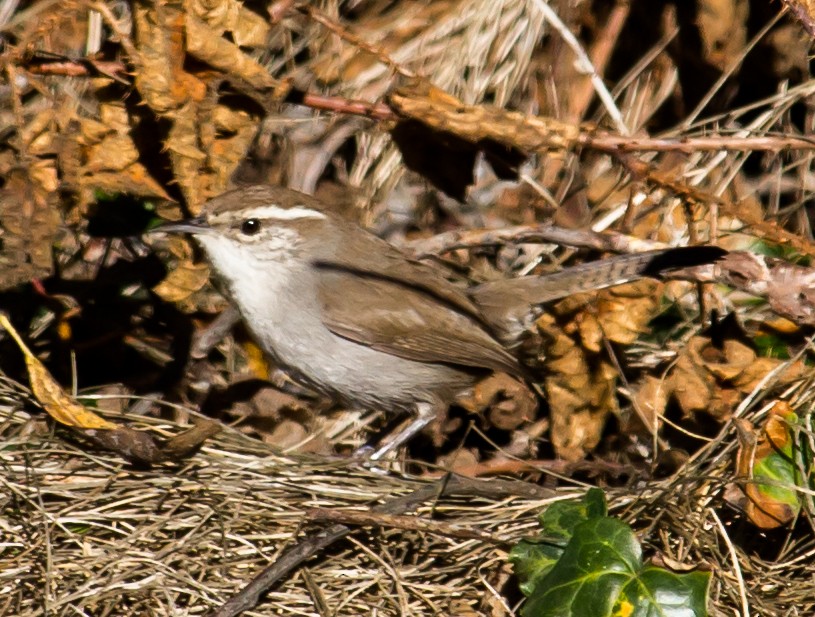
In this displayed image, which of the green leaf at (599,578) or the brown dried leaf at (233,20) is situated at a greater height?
the brown dried leaf at (233,20)

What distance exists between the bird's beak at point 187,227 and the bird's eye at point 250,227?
0.65ft

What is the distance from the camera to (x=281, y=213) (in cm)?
445

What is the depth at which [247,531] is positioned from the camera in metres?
3.71

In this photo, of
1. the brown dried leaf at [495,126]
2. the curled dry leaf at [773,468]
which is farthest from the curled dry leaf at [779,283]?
the brown dried leaf at [495,126]

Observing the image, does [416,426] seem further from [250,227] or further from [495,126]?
[495,126]

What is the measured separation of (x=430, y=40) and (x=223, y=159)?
6.61ft

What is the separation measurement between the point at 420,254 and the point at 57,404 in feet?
5.89

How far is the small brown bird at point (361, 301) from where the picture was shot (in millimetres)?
4289

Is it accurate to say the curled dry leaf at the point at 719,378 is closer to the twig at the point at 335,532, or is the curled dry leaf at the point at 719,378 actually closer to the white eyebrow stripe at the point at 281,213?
the twig at the point at 335,532

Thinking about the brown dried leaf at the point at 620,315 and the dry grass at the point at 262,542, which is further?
the brown dried leaf at the point at 620,315

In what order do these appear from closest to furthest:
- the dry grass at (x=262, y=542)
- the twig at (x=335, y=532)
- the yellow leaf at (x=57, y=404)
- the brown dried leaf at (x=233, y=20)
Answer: the twig at (x=335, y=532), the dry grass at (x=262, y=542), the yellow leaf at (x=57, y=404), the brown dried leaf at (x=233, y=20)

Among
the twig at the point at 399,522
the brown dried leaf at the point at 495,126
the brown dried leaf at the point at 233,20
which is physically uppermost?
the brown dried leaf at the point at 233,20

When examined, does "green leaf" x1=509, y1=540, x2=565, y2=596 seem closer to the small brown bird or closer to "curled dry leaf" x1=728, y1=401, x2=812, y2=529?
"curled dry leaf" x1=728, y1=401, x2=812, y2=529

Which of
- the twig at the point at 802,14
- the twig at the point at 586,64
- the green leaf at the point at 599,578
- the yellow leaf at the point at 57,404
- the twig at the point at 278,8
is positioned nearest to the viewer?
the green leaf at the point at 599,578
